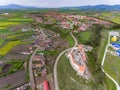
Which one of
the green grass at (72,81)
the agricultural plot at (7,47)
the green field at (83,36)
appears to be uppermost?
the green grass at (72,81)

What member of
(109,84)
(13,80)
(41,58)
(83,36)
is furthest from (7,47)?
(109,84)

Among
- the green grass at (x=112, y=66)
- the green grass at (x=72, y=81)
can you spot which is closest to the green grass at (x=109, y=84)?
the green grass at (x=72, y=81)

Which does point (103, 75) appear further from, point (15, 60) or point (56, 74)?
point (15, 60)

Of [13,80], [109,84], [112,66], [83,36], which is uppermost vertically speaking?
[13,80]

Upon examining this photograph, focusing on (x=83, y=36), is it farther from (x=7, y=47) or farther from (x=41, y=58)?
(x=41, y=58)

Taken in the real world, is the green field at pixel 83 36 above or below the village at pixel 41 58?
below

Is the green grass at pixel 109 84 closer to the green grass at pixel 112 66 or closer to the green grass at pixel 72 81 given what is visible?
the green grass at pixel 72 81

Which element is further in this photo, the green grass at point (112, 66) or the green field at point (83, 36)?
the green field at point (83, 36)
